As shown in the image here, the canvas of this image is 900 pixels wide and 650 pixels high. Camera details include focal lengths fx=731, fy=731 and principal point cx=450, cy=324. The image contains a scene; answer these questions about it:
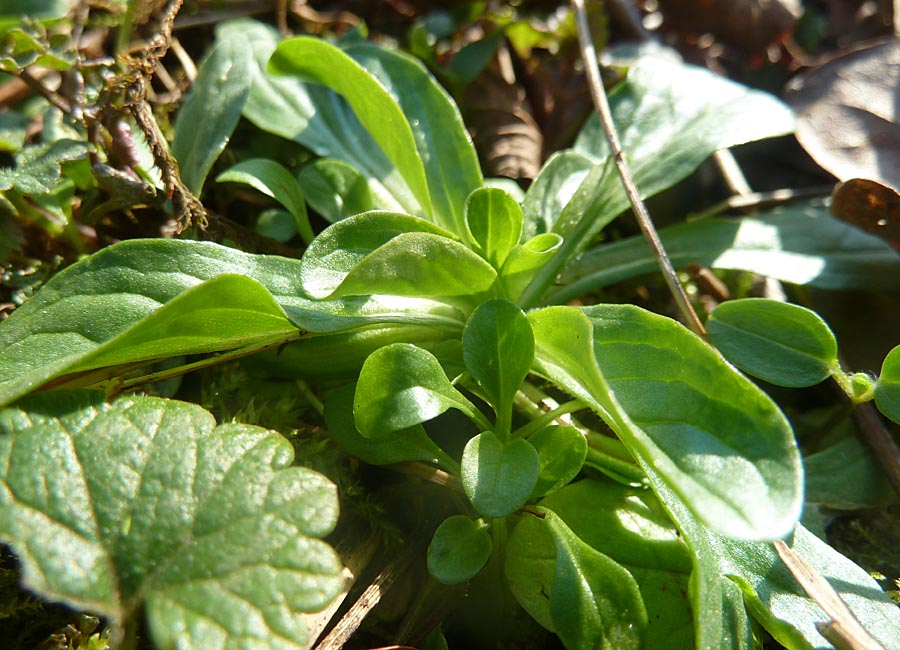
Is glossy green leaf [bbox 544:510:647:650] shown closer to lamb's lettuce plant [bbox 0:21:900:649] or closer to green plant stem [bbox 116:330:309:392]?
lamb's lettuce plant [bbox 0:21:900:649]

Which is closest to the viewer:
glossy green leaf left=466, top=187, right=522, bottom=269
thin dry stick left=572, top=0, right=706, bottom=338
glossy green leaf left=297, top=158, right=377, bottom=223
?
glossy green leaf left=466, top=187, right=522, bottom=269

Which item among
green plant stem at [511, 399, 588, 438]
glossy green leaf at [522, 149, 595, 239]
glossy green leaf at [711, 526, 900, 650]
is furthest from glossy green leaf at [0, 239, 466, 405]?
glossy green leaf at [711, 526, 900, 650]

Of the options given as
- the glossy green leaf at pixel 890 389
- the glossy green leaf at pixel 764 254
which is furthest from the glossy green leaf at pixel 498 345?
the glossy green leaf at pixel 890 389

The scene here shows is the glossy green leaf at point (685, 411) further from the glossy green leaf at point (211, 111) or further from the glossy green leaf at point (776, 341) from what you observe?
the glossy green leaf at point (211, 111)

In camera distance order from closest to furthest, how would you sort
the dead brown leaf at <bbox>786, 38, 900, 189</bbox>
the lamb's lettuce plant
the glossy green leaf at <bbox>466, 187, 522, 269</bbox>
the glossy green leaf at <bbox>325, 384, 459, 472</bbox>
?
the lamb's lettuce plant, the glossy green leaf at <bbox>325, 384, 459, 472</bbox>, the glossy green leaf at <bbox>466, 187, 522, 269</bbox>, the dead brown leaf at <bbox>786, 38, 900, 189</bbox>

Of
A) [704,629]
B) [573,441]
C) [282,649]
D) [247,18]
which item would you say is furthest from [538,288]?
[247,18]

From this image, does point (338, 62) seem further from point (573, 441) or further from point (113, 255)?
point (573, 441)
